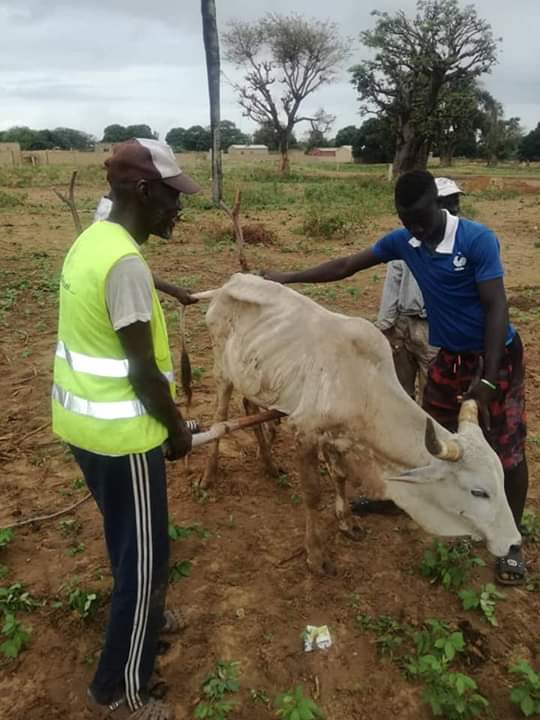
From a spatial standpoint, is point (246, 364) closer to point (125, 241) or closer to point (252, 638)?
point (252, 638)

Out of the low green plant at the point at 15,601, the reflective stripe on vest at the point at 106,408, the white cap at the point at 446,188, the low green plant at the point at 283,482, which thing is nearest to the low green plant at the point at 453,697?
the reflective stripe on vest at the point at 106,408

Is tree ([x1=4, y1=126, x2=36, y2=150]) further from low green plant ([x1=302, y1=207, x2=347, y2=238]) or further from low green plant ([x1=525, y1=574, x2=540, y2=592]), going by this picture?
low green plant ([x1=525, y1=574, x2=540, y2=592])

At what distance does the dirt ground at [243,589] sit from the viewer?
111 inches

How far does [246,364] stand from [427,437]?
4.98 ft

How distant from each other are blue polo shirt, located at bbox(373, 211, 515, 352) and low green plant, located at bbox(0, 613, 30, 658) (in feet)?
8.51

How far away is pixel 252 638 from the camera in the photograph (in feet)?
10.2

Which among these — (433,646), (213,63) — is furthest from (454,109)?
(433,646)

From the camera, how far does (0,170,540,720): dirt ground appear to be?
111 inches

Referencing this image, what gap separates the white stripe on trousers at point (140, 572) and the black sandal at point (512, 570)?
6.67 feet

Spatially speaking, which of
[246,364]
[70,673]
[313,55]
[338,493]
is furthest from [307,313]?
[313,55]

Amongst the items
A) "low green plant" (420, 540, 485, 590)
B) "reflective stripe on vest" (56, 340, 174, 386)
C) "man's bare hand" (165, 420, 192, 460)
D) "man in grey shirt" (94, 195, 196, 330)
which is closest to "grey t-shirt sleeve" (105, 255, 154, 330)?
"man in grey shirt" (94, 195, 196, 330)

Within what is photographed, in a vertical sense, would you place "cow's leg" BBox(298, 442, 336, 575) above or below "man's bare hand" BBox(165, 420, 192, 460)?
below

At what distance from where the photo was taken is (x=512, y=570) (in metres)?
3.45

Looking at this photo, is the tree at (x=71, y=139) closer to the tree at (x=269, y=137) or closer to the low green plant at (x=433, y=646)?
the tree at (x=269, y=137)
